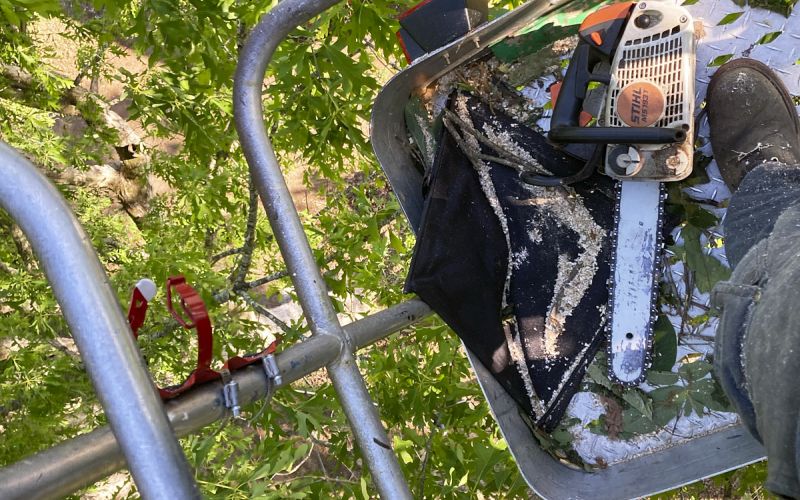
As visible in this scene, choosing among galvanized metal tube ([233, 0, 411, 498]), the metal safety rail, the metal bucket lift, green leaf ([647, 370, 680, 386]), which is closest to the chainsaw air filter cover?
the metal bucket lift

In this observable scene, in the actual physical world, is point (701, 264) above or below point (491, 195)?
below

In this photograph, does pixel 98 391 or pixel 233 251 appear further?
pixel 233 251

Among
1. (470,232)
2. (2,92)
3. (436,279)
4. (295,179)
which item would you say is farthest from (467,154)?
(295,179)

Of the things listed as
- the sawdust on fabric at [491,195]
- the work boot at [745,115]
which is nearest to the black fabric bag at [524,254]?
the sawdust on fabric at [491,195]

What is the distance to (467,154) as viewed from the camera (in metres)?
1.60

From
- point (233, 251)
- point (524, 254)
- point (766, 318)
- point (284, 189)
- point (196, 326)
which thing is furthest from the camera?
point (233, 251)

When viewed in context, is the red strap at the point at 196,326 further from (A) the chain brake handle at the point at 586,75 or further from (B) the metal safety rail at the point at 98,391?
(A) the chain brake handle at the point at 586,75

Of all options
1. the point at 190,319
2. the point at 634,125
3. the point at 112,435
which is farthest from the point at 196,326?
the point at 634,125

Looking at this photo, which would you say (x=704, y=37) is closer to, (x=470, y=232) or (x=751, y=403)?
(x=470, y=232)

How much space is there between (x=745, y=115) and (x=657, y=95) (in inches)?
8.8

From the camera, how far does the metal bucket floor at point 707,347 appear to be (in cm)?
144

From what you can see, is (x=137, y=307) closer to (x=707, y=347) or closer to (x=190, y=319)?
(x=190, y=319)

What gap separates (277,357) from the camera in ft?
3.42

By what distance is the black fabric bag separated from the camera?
5.05 feet
